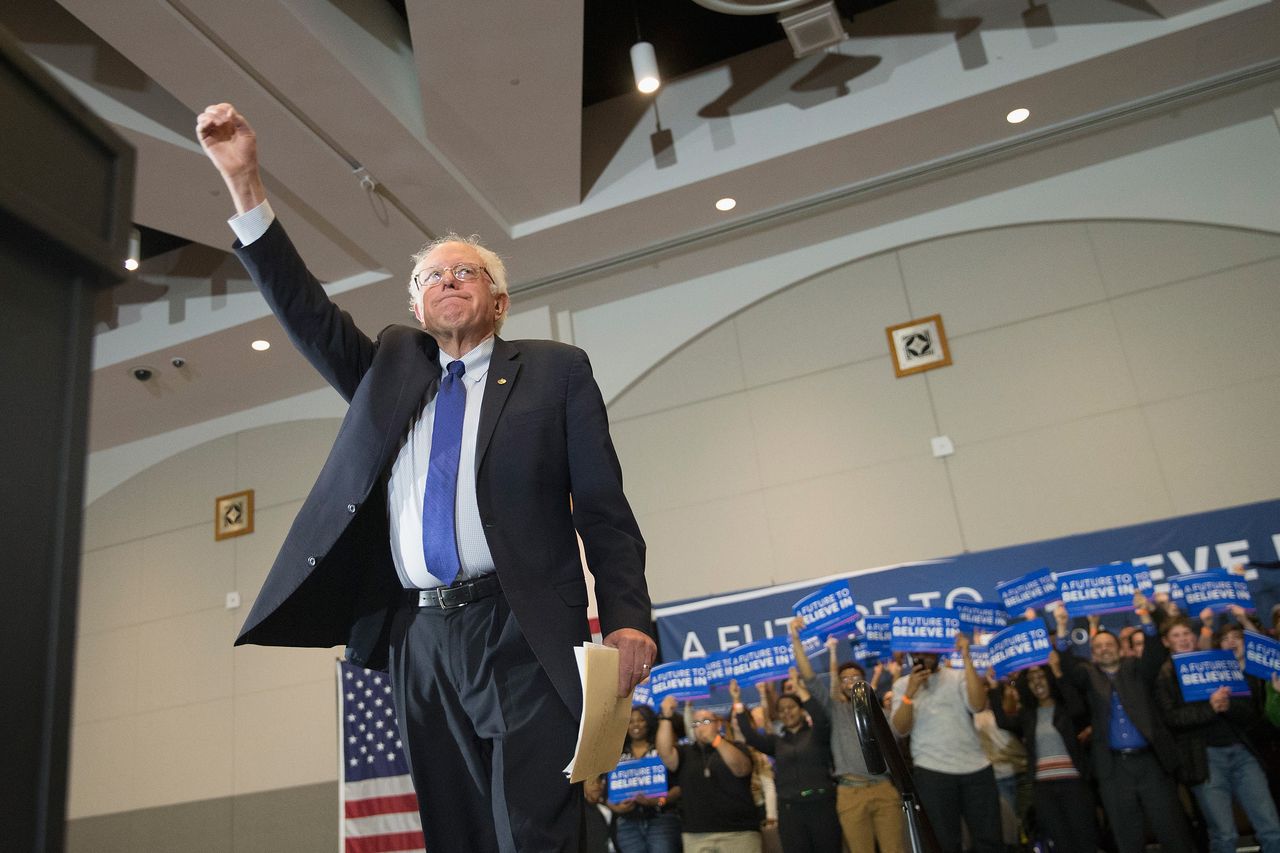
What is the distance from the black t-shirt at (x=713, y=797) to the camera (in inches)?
194

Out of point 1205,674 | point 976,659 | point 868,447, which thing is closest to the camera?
point 1205,674

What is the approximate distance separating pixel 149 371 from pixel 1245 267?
716 cm

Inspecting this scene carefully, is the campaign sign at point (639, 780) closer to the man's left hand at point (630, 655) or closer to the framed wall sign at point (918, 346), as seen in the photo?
the framed wall sign at point (918, 346)

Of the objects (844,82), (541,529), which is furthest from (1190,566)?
(541,529)

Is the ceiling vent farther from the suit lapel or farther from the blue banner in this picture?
the suit lapel

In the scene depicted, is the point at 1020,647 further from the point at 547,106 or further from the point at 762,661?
the point at 547,106

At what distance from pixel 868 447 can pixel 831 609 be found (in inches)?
55.6

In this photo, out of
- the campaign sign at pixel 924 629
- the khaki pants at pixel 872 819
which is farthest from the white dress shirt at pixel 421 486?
the khaki pants at pixel 872 819

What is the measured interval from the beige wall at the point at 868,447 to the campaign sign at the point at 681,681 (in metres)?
0.91

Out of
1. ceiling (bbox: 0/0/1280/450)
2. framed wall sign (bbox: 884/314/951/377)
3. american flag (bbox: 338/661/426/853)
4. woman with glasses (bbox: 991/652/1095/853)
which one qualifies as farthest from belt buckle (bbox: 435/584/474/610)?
framed wall sign (bbox: 884/314/951/377)

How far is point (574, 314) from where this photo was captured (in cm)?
708

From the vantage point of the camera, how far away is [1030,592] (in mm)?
4883

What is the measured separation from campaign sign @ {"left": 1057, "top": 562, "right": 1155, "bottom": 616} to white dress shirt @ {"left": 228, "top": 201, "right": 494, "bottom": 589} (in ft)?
12.8

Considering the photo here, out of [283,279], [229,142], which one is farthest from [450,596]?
[229,142]
